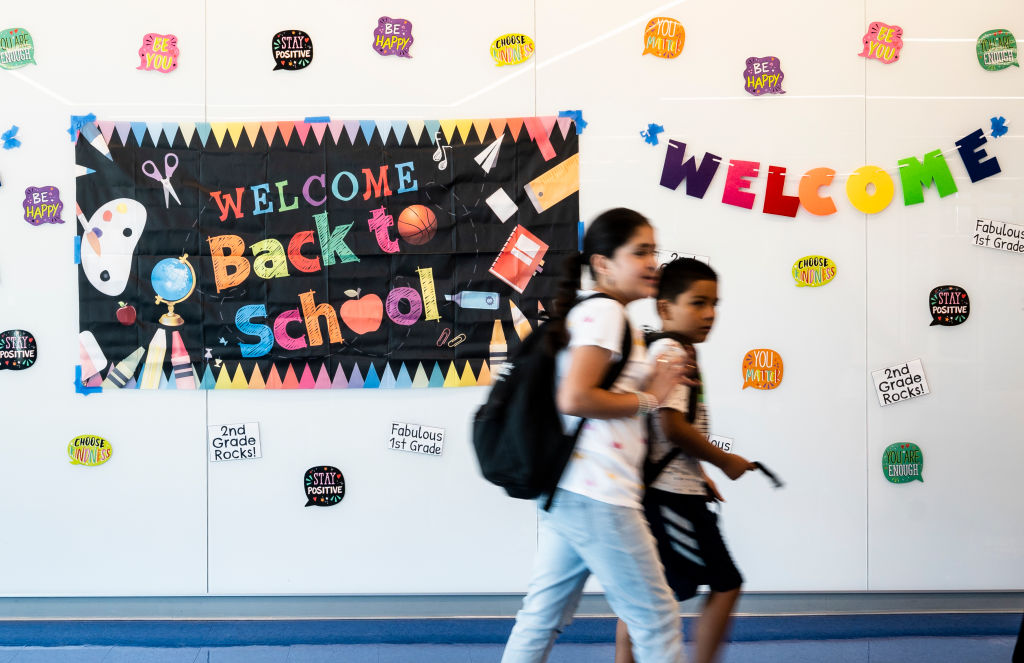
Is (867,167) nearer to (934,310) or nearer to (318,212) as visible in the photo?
(934,310)

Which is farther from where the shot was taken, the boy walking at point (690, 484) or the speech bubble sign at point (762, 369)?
the speech bubble sign at point (762, 369)

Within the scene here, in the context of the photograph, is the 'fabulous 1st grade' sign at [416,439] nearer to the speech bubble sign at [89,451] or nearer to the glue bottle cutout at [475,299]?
the glue bottle cutout at [475,299]

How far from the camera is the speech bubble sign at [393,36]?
276 centimetres

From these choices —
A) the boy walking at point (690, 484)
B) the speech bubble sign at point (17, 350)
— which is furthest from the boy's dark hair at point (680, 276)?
the speech bubble sign at point (17, 350)

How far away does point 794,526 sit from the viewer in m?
2.83

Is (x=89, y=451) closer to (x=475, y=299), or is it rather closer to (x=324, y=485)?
(x=324, y=485)

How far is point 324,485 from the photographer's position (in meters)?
2.81

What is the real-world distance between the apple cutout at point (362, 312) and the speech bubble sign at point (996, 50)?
2211mm

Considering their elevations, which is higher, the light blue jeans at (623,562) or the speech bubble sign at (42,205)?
the speech bubble sign at (42,205)

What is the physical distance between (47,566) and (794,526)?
256 centimetres

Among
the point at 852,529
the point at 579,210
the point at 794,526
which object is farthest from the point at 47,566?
the point at 852,529

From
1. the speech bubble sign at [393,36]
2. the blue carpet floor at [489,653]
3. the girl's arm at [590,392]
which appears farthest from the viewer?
the speech bubble sign at [393,36]

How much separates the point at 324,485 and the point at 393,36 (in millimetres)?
1525

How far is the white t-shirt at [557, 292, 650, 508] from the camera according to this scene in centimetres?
150
